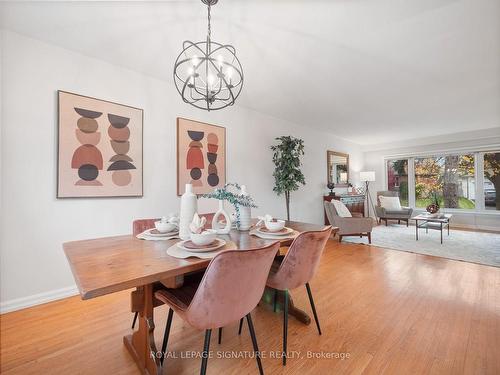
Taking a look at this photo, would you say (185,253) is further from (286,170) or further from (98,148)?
(286,170)

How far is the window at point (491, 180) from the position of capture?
529 centimetres

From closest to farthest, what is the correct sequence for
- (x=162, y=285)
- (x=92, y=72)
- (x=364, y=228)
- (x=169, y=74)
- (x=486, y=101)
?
(x=162, y=285) < (x=92, y=72) < (x=169, y=74) < (x=486, y=101) < (x=364, y=228)

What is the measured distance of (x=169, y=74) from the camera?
279 centimetres

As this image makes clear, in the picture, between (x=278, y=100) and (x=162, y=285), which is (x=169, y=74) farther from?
(x=162, y=285)

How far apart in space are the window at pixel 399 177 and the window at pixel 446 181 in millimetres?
258

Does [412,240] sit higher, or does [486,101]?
[486,101]

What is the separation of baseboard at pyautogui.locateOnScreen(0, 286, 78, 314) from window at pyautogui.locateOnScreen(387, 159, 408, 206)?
7535 millimetres

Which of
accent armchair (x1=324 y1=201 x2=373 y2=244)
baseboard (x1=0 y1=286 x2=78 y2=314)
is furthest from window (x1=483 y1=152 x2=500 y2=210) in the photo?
baseboard (x1=0 y1=286 x2=78 y2=314)

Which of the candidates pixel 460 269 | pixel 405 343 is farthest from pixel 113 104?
pixel 460 269

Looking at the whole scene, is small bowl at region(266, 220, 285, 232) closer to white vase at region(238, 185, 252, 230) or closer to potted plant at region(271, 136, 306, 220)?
white vase at region(238, 185, 252, 230)

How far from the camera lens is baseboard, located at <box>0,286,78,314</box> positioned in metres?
1.98

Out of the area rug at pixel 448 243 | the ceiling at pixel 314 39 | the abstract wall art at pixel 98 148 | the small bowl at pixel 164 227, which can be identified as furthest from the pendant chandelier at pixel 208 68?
the area rug at pixel 448 243

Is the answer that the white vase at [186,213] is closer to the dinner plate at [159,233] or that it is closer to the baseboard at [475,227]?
the dinner plate at [159,233]

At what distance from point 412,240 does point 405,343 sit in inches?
133
